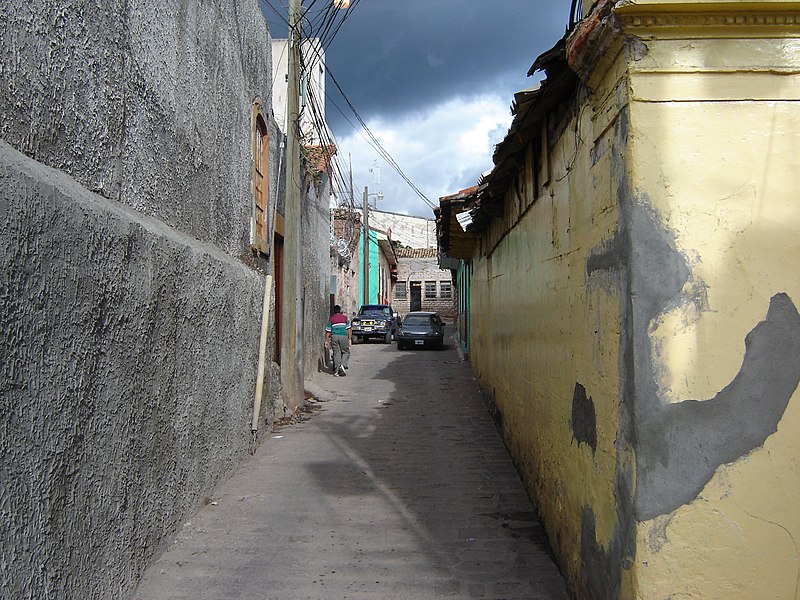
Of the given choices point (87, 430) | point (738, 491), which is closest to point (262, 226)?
point (87, 430)

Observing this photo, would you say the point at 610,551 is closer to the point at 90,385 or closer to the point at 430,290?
the point at 90,385

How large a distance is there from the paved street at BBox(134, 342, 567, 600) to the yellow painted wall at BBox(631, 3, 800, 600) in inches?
55.9

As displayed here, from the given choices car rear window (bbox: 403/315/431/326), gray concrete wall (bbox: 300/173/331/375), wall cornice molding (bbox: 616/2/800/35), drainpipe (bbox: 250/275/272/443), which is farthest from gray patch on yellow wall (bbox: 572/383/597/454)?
car rear window (bbox: 403/315/431/326)

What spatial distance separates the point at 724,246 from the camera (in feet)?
9.49

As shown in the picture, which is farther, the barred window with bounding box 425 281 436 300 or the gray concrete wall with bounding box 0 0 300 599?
the barred window with bounding box 425 281 436 300

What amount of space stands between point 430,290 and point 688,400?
40.7m

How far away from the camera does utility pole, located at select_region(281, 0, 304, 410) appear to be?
10.1 m

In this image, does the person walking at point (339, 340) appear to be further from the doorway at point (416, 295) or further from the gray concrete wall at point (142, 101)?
the doorway at point (416, 295)

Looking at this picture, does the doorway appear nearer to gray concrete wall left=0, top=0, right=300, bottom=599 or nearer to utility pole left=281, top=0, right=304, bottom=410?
utility pole left=281, top=0, right=304, bottom=410

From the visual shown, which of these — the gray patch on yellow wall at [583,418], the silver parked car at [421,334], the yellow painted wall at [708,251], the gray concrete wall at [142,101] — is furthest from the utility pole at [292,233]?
the silver parked car at [421,334]

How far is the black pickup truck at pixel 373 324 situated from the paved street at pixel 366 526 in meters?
18.0

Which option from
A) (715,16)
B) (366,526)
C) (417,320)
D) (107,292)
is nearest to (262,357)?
(366,526)

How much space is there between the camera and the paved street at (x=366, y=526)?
13.8 ft

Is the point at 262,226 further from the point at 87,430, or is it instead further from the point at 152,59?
the point at 87,430
